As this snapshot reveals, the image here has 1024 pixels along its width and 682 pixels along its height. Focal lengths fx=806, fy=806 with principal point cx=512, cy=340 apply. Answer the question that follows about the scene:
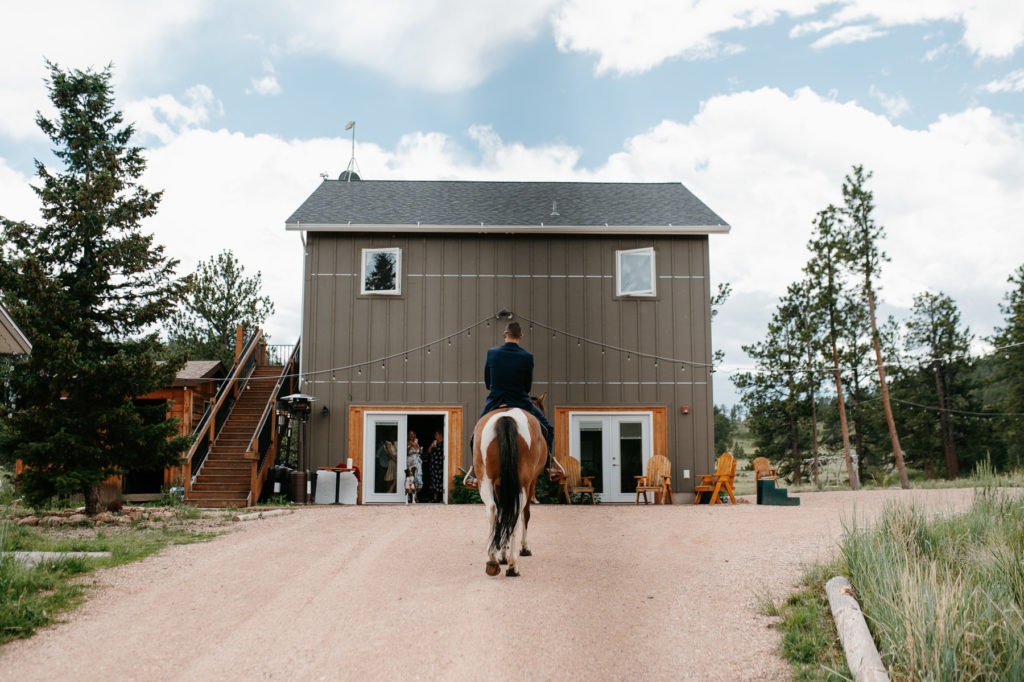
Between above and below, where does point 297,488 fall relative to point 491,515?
below

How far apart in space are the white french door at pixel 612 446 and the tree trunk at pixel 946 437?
24.0 metres

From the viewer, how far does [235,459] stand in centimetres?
1695

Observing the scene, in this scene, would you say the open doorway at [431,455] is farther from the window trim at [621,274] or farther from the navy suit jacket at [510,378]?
the navy suit jacket at [510,378]

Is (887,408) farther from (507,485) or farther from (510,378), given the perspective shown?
(507,485)

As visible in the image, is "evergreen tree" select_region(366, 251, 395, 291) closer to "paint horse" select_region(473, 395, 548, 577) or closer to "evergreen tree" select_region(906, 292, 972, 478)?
"paint horse" select_region(473, 395, 548, 577)

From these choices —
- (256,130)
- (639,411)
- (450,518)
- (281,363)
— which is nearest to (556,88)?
(256,130)

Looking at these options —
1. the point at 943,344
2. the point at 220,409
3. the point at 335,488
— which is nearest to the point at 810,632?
the point at 335,488

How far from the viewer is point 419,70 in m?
8.39

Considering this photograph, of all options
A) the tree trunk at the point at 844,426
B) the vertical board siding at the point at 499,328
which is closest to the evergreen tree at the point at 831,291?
the tree trunk at the point at 844,426

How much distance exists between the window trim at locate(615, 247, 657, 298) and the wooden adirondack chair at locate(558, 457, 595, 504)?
3.87 meters

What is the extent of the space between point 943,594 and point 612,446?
13.2 m

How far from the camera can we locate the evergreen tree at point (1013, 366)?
113 ft

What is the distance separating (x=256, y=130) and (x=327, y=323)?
6.70 m

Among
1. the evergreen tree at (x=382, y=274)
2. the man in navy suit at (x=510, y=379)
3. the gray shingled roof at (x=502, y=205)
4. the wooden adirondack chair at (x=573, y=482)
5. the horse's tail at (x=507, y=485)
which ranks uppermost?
the gray shingled roof at (x=502, y=205)
